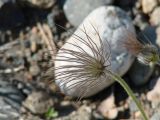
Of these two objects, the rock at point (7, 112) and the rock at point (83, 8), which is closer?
the rock at point (7, 112)

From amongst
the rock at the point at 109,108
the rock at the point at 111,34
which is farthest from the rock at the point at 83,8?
the rock at the point at 109,108

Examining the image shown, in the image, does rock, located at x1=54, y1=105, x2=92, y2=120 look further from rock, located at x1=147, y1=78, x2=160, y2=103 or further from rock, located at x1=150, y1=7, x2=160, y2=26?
rock, located at x1=150, y1=7, x2=160, y2=26

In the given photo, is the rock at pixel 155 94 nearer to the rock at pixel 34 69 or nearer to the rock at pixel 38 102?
the rock at pixel 38 102

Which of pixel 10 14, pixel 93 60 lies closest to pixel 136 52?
pixel 93 60

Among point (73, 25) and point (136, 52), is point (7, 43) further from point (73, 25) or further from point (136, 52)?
point (136, 52)

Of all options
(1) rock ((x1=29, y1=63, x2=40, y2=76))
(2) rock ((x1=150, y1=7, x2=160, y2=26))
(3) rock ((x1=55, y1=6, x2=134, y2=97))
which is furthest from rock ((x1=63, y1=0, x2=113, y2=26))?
(1) rock ((x1=29, y1=63, x2=40, y2=76))
